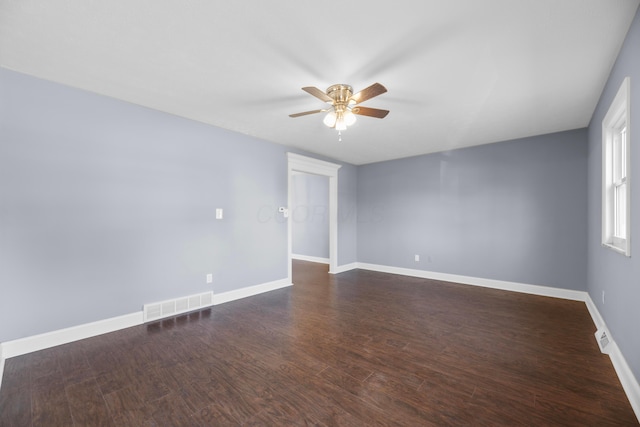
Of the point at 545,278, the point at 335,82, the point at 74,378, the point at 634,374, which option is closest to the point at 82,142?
the point at 74,378

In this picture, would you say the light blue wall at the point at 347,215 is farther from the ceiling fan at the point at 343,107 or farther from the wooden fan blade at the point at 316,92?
the wooden fan blade at the point at 316,92

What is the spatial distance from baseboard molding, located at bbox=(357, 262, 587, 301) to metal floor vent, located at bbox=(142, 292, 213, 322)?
365 cm

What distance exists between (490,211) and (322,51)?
3.98 m

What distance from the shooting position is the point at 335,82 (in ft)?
8.10

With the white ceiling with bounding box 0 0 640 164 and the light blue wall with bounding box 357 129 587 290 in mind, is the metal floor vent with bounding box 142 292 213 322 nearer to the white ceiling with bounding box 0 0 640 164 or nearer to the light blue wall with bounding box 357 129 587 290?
the white ceiling with bounding box 0 0 640 164

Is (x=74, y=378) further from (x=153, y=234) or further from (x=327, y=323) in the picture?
(x=327, y=323)

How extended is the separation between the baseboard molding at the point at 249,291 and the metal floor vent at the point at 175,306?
15 centimetres

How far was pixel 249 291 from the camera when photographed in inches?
163

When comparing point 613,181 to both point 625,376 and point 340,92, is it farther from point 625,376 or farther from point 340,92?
point 340,92

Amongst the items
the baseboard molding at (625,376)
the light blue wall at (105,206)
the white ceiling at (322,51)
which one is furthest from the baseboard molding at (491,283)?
the light blue wall at (105,206)

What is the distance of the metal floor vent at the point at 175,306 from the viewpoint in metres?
3.09

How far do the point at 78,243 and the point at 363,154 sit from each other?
4.39 meters

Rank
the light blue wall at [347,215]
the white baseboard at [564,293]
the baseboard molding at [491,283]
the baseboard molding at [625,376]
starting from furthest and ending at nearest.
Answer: the light blue wall at [347,215]
the baseboard molding at [491,283]
the white baseboard at [564,293]
the baseboard molding at [625,376]

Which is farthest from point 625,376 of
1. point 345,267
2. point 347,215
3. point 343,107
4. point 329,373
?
point 347,215
